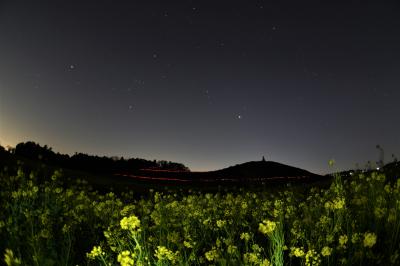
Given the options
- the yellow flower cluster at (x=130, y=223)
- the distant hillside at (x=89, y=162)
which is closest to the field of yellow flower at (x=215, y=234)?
the yellow flower cluster at (x=130, y=223)

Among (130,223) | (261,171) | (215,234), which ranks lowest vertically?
(215,234)

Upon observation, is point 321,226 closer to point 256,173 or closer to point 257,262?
point 257,262

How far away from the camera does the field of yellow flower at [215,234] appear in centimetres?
363

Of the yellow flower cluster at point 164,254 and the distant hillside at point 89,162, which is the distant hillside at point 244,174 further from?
the yellow flower cluster at point 164,254

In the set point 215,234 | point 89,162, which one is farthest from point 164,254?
point 89,162

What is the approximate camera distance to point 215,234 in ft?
21.4

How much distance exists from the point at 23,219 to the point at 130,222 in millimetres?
4958

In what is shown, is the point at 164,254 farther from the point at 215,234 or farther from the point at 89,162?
the point at 89,162

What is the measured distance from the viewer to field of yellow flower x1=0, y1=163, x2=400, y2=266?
11.9 ft

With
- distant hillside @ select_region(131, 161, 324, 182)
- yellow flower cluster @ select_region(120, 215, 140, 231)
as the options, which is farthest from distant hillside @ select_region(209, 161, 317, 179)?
yellow flower cluster @ select_region(120, 215, 140, 231)

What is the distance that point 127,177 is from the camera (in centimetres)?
2666

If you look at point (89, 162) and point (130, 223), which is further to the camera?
point (89, 162)

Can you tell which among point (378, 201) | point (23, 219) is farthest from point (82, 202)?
point (378, 201)

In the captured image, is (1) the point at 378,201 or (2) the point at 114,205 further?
(2) the point at 114,205
